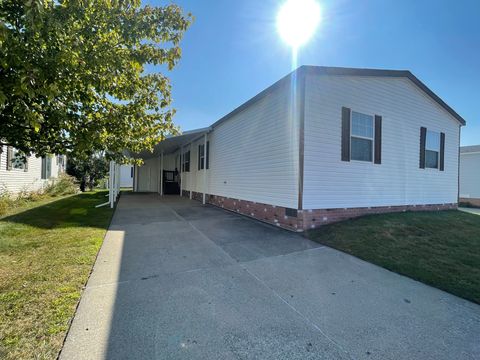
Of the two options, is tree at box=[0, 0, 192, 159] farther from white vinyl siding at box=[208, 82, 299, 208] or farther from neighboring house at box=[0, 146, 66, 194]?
neighboring house at box=[0, 146, 66, 194]

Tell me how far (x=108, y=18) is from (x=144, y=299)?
3.36 m

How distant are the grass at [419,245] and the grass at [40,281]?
15.7 ft

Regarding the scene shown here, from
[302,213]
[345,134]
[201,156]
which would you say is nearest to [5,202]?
[201,156]

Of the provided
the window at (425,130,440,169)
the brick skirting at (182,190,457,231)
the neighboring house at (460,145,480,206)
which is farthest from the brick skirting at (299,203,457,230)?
the neighboring house at (460,145,480,206)

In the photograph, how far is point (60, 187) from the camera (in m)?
16.3

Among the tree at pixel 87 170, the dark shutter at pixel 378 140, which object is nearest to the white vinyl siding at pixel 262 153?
the dark shutter at pixel 378 140

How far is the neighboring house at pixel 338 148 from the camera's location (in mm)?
6625

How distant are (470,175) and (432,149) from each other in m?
11.0

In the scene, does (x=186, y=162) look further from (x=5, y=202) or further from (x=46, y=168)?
(x=5, y=202)

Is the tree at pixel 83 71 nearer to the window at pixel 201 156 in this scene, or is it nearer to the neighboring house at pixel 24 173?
the neighboring house at pixel 24 173

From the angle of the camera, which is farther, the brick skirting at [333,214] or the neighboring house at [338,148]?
the neighboring house at [338,148]

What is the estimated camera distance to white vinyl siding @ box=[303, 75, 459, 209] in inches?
262

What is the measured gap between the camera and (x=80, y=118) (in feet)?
11.4

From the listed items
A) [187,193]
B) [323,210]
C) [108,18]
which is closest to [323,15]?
[323,210]
